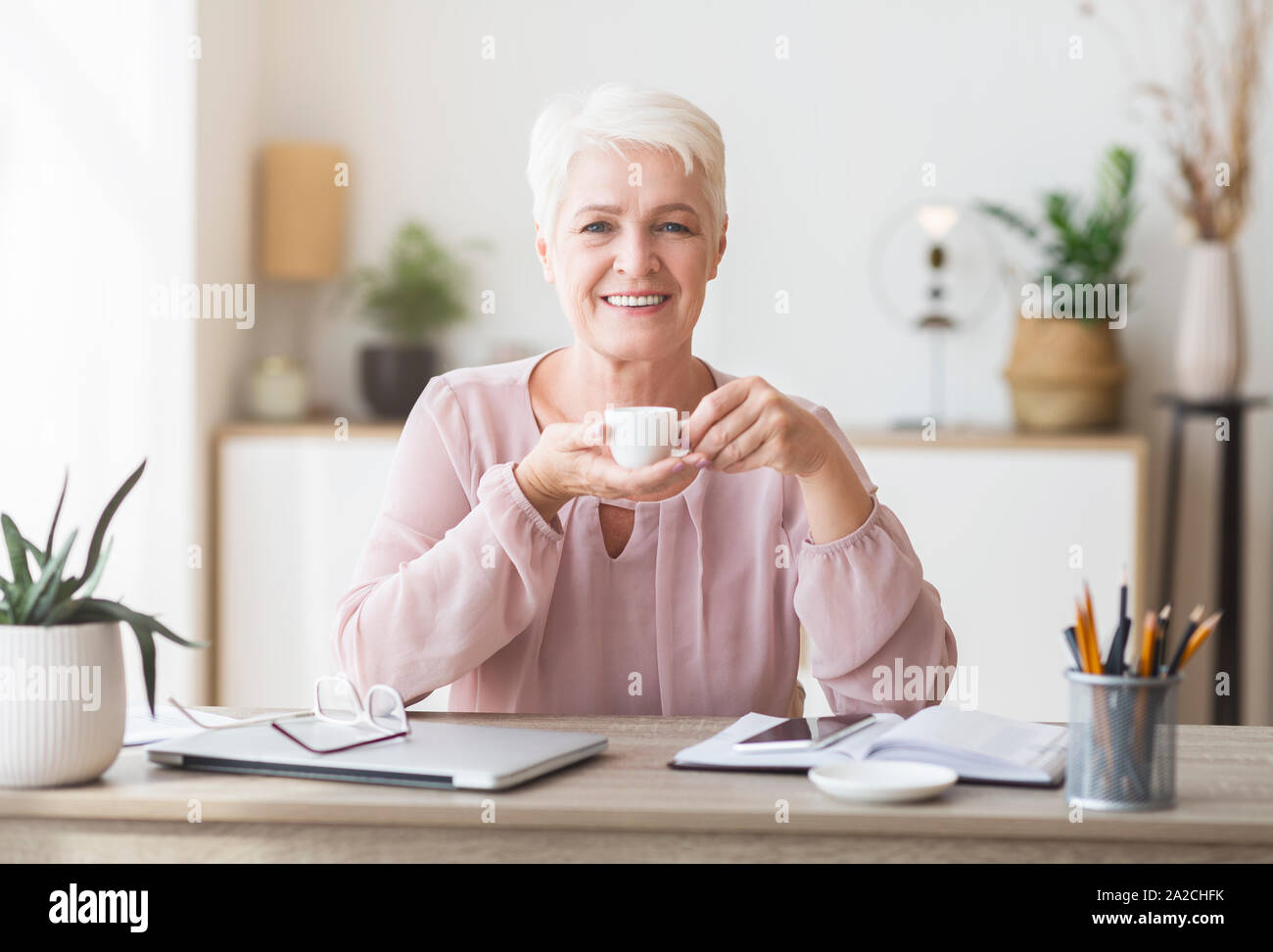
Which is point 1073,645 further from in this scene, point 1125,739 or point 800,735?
point 800,735

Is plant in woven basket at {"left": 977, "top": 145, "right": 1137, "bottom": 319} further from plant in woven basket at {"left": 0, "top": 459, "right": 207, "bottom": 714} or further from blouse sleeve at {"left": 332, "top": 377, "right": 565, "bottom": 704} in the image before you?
plant in woven basket at {"left": 0, "top": 459, "right": 207, "bottom": 714}

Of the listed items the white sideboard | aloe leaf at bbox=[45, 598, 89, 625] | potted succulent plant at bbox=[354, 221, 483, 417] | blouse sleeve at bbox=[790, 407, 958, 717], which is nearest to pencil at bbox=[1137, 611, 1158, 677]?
blouse sleeve at bbox=[790, 407, 958, 717]

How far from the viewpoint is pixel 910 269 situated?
12.6 ft

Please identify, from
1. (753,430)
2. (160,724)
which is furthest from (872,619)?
(160,724)

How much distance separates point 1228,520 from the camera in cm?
355

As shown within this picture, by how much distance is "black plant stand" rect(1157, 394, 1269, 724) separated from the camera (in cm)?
354

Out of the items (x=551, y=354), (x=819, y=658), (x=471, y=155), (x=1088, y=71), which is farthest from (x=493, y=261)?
(x=819, y=658)

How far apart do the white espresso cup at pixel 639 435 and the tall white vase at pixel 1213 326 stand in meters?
2.48

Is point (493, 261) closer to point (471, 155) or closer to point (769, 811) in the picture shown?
point (471, 155)

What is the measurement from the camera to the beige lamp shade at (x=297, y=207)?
12.5 ft

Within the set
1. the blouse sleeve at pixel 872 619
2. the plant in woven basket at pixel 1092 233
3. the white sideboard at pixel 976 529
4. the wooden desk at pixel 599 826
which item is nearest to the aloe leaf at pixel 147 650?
the wooden desk at pixel 599 826

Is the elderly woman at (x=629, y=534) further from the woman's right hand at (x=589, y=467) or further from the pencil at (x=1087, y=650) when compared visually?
the pencil at (x=1087, y=650)

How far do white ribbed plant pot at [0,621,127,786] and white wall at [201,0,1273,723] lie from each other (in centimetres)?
278

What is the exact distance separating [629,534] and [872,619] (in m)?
0.38
